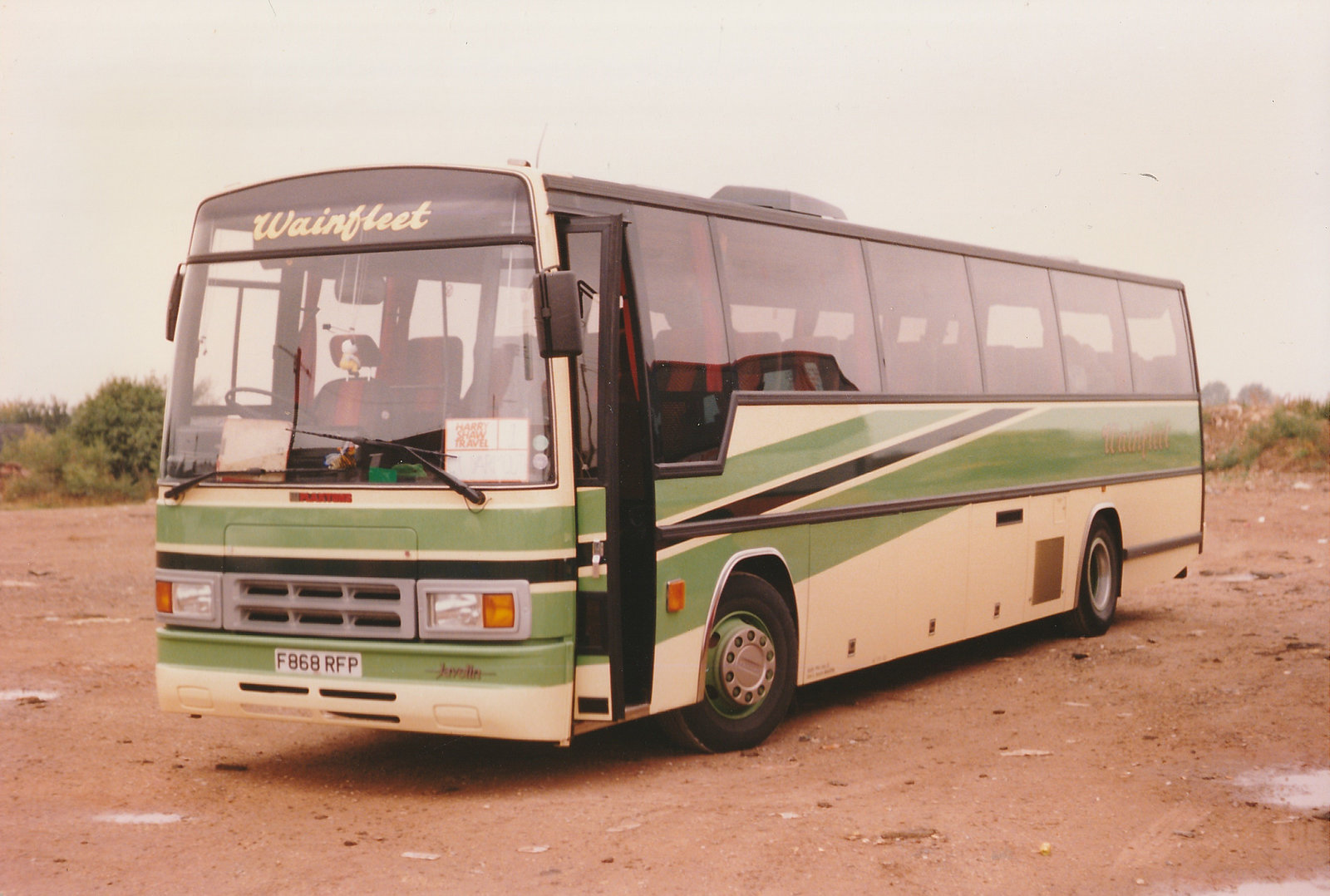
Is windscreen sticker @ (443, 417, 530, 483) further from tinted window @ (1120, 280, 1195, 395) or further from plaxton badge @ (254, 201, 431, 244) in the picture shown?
tinted window @ (1120, 280, 1195, 395)

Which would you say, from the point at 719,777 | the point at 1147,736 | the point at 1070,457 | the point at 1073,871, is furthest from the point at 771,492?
the point at 1070,457

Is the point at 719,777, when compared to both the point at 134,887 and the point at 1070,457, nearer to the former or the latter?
the point at 134,887

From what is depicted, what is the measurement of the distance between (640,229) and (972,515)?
430 cm

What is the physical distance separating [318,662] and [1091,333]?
856cm

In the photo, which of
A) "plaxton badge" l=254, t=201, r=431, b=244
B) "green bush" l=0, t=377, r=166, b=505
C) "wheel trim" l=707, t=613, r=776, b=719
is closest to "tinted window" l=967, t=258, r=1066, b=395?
"wheel trim" l=707, t=613, r=776, b=719

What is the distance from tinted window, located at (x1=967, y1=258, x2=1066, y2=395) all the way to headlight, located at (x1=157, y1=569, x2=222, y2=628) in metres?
6.34

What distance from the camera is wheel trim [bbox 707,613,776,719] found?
8023mm

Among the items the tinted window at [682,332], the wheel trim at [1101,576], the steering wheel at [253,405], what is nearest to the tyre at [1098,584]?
the wheel trim at [1101,576]

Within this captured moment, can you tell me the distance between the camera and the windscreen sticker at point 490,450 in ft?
22.0

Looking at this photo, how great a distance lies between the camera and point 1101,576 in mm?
13391

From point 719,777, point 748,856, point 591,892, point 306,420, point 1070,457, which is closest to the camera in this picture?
point 591,892

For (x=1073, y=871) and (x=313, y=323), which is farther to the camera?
(x=313, y=323)

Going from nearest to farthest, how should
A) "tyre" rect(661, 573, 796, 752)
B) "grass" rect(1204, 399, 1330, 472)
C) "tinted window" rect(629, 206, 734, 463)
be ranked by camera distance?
"tinted window" rect(629, 206, 734, 463)
"tyre" rect(661, 573, 796, 752)
"grass" rect(1204, 399, 1330, 472)

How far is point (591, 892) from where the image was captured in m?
5.41
